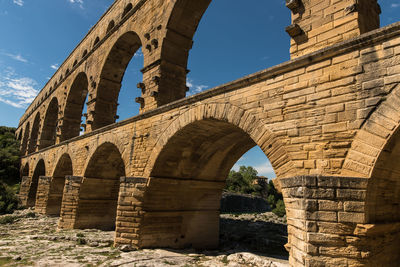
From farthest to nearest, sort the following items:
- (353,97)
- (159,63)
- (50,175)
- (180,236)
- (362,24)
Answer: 1. (50,175)
2. (159,63)
3. (180,236)
4. (362,24)
5. (353,97)

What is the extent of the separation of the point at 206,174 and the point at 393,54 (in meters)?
5.99

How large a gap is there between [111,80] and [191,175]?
7.79 m

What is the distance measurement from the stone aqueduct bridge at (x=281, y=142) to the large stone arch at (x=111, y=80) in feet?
1.64

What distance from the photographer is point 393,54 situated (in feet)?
11.2

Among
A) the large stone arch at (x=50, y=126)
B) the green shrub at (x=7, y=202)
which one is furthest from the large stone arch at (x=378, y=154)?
the large stone arch at (x=50, y=126)

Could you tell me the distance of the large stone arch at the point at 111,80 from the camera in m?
12.9

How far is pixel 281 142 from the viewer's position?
439cm

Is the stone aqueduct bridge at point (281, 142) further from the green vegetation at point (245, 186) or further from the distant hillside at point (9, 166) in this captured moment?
the green vegetation at point (245, 186)

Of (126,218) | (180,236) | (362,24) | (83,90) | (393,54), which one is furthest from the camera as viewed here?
(83,90)

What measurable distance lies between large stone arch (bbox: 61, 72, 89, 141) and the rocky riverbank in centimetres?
799

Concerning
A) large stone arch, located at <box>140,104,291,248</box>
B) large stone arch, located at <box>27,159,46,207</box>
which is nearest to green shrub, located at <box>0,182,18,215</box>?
large stone arch, located at <box>27,159,46,207</box>

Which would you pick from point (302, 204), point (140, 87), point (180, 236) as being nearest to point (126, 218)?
point (180, 236)

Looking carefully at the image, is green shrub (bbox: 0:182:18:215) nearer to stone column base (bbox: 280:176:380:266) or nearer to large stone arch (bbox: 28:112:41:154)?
large stone arch (bbox: 28:112:41:154)

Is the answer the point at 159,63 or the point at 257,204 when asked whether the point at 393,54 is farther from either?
the point at 257,204
